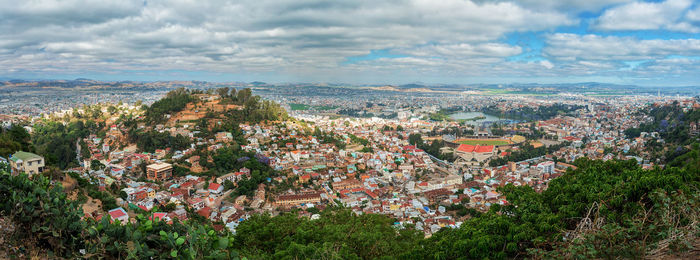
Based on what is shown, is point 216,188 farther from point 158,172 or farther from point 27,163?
point 27,163

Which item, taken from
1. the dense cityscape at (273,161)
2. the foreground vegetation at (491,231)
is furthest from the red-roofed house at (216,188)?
the foreground vegetation at (491,231)

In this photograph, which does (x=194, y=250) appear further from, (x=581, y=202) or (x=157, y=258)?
(x=581, y=202)

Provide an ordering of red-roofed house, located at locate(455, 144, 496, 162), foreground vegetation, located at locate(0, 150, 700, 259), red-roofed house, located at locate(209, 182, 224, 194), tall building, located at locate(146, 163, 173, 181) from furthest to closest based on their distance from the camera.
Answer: red-roofed house, located at locate(455, 144, 496, 162)
tall building, located at locate(146, 163, 173, 181)
red-roofed house, located at locate(209, 182, 224, 194)
foreground vegetation, located at locate(0, 150, 700, 259)

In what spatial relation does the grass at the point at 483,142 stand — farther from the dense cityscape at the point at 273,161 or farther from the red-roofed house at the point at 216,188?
the red-roofed house at the point at 216,188

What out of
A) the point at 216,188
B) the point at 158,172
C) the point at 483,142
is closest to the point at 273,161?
the point at 216,188

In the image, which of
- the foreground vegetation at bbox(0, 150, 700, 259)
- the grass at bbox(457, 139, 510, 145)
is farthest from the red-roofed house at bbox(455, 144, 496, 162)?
the foreground vegetation at bbox(0, 150, 700, 259)

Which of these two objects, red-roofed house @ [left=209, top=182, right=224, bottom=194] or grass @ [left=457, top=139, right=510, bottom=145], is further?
grass @ [left=457, top=139, right=510, bottom=145]

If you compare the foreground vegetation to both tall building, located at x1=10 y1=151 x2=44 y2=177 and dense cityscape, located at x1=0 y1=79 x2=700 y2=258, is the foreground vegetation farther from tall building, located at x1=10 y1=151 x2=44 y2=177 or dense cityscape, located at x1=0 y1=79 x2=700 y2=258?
tall building, located at x1=10 y1=151 x2=44 y2=177

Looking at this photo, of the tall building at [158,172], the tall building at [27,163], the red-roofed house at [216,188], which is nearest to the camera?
the tall building at [27,163]
